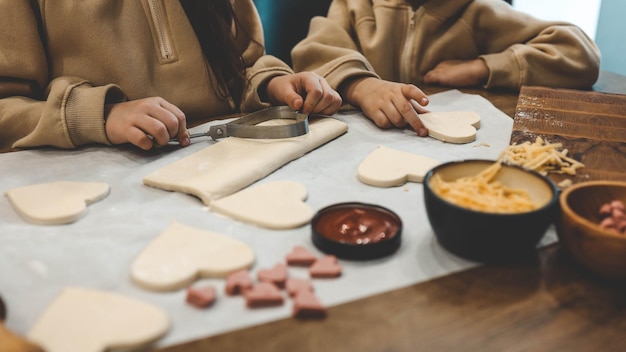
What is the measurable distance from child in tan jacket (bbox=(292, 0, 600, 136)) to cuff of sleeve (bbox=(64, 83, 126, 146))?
0.61 metres

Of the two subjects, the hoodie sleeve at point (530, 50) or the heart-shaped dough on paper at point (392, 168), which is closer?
the heart-shaped dough on paper at point (392, 168)

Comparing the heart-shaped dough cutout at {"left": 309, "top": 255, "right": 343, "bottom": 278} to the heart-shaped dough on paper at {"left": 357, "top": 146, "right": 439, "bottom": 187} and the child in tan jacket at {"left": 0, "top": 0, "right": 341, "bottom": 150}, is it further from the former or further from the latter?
the child in tan jacket at {"left": 0, "top": 0, "right": 341, "bottom": 150}

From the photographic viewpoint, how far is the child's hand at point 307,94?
3.99ft

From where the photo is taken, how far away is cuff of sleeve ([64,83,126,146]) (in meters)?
1.09

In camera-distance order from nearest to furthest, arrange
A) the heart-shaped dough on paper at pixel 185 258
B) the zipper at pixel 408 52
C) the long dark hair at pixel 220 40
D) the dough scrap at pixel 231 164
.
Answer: the heart-shaped dough on paper at pixel 185 258 < the dough scrap at pixel 231 164 < the long dark hair at pixel 220 40 < the zipper at pixel 408 52

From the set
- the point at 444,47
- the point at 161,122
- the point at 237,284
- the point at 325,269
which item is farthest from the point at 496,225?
the point at 444,47

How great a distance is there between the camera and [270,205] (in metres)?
0.86

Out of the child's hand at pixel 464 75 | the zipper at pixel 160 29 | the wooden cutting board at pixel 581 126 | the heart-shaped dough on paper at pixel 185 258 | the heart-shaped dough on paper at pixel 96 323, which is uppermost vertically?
the zipper at pixel 160 29

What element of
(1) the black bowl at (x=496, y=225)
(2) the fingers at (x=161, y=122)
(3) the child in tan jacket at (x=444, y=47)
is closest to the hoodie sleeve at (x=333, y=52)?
(3) the child in tan jacket at (x=444, y=47)

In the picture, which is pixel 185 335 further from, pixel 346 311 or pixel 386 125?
pixel 386 125

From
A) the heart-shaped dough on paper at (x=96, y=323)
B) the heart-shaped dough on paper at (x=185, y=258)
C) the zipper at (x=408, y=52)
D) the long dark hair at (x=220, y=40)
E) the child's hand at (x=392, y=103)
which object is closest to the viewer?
the heart-shaped dough on paper at (x=96, y=323)

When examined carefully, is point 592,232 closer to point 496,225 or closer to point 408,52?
point 496,225

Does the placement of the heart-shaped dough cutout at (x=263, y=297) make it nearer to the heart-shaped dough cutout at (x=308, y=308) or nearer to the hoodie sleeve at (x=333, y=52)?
the heart-shaped dough cutout at (x=308, y=308)

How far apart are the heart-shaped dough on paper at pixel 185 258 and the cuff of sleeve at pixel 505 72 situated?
1068 millimetres
